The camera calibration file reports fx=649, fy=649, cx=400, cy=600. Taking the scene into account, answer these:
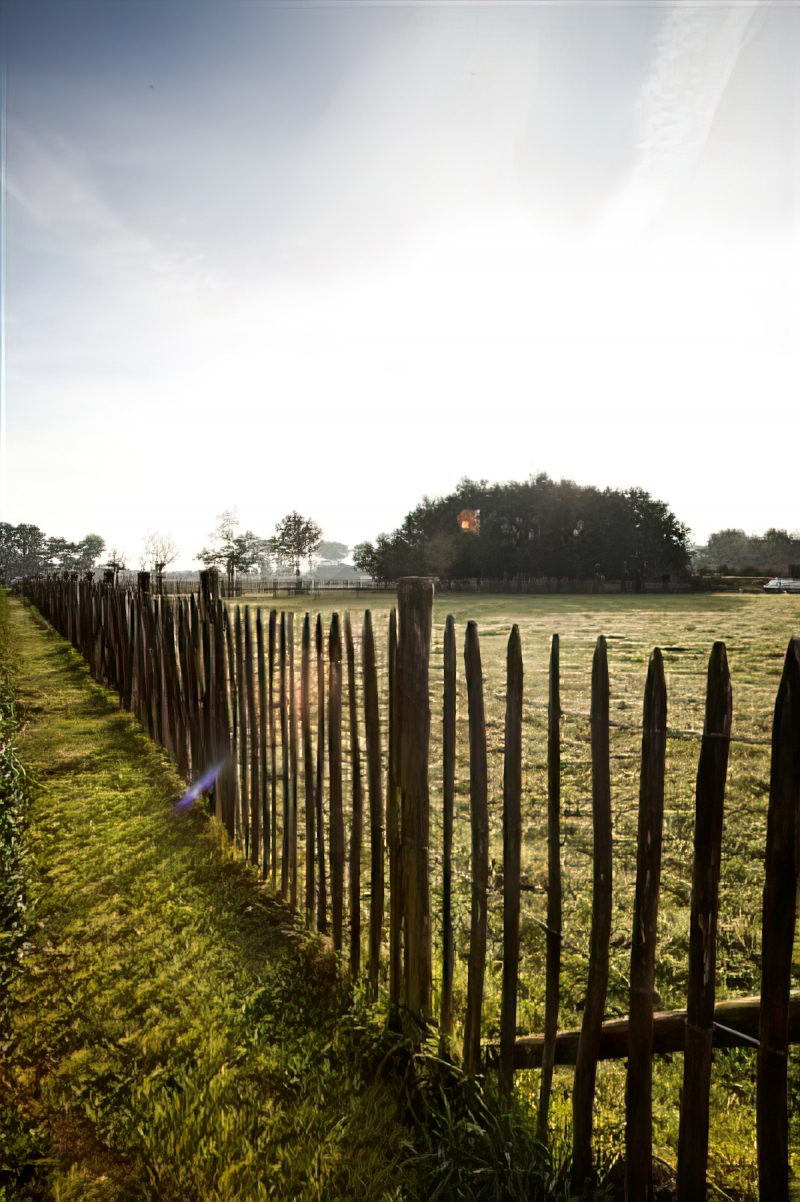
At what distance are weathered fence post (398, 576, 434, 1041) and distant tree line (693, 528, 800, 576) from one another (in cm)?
5521

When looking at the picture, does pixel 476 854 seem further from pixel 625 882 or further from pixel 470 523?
pixel 470 523

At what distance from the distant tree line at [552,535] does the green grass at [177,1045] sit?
147ft

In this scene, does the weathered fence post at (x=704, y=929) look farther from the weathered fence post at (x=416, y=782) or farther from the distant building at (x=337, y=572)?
the distant building at (x=337, y=572)

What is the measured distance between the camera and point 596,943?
1821 mm

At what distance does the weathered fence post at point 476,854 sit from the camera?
214 centimetres

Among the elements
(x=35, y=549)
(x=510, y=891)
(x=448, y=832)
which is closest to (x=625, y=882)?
(x=448, y=832)

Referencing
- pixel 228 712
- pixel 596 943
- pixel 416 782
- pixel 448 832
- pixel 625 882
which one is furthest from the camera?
pixel 228 712

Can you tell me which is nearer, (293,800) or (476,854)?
(476,854)

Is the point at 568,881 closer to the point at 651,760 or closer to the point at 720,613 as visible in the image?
the point at 651,760

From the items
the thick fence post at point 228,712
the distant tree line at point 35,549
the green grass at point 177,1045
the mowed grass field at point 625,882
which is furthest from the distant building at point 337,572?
the green grass at point 177,1045

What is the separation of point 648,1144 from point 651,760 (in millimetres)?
1052

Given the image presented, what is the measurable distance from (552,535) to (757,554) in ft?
118

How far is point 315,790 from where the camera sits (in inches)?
136

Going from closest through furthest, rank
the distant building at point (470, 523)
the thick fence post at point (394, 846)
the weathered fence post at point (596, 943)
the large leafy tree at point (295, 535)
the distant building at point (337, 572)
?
1. the weathered fence post at point (596, 943)
2. the thick fence post at point (394, 846)
3. the distant building at point (470, 523)
4. the large leafy tree at point (295, 535)
5. the distant building at point (337, 572)
